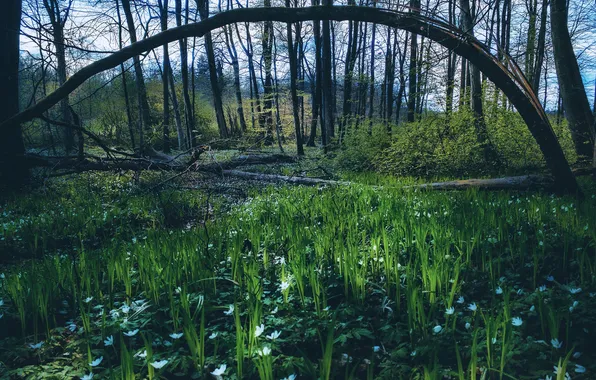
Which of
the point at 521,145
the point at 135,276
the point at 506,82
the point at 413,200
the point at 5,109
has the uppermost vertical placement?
the point at 5,109

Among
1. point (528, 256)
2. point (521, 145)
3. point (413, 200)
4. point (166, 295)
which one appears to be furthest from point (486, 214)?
point (521, 145)

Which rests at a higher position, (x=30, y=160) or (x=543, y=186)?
(x=30, y=160)

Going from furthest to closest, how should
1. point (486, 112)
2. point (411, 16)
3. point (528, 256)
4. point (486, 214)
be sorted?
point (486, 112) < point (411, 16) < point (486, 214) < point (528, 256)

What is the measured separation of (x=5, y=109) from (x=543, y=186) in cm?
1066

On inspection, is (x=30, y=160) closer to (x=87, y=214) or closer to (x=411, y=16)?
(x=87, y=214)

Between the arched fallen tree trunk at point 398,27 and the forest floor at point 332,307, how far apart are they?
129cm

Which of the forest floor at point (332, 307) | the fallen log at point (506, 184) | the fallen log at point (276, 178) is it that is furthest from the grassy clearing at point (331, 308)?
the fallen log at point (276, 178)

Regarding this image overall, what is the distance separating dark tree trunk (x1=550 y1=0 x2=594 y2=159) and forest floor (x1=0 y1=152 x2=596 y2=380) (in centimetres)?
390

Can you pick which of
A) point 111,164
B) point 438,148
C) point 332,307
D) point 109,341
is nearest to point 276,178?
point 111,164

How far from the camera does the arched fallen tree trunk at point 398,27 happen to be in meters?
3.85

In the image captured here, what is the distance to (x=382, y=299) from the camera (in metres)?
2.18

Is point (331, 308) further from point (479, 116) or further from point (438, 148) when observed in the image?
point (479, 116)

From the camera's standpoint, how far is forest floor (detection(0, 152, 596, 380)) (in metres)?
1.49

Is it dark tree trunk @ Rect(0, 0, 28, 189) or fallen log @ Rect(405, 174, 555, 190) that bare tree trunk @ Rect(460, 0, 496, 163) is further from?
dark tree trunk @ Rect(0, 0, 28, 189)
